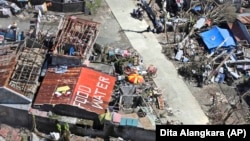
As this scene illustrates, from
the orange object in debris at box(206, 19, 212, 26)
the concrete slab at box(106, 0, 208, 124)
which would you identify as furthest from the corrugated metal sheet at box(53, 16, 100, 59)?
the orange object in debris at box(206, 19, 212, 26)

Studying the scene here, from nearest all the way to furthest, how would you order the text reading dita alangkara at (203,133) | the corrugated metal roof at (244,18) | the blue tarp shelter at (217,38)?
the text reading dita alangkara at (203,133)
the blue tarp shelter at (217,38)
the corrugated metal roof at (244,18)

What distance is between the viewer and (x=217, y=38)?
40.2 m

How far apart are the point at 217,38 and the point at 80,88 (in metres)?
11.6

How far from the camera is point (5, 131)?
3362 cm

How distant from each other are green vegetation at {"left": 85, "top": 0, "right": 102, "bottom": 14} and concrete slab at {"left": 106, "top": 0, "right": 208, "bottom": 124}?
3.76 ft

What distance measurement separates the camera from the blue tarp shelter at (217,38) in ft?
131

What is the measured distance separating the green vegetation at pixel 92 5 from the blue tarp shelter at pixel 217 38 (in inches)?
336

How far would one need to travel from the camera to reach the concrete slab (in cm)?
3575

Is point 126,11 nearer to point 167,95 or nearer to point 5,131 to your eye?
point 167,95

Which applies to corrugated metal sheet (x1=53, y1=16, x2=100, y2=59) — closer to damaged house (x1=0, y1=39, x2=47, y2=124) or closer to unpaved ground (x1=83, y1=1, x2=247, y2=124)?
damaged house (x1=0, y1=39, x2=47, y2=124)

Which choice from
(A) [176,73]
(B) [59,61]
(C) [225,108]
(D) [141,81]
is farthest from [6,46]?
(C) [225,108]

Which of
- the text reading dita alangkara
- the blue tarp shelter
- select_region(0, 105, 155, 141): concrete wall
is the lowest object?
select_region(0, 105, 155, 141): concrete wall

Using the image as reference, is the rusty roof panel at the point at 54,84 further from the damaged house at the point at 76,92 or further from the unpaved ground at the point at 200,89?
the unpaved ground at the point at 200,89

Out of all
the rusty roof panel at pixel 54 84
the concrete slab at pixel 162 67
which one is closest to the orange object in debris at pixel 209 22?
the concrete slab at pixel 162 67
